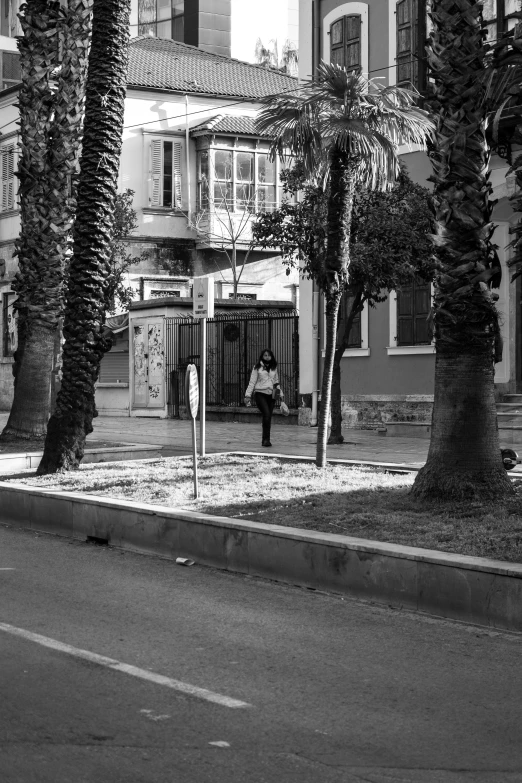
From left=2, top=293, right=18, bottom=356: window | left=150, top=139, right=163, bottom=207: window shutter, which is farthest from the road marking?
left=2, top=293, right=18, bottom=356: window

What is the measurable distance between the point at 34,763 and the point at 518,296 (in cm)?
1889

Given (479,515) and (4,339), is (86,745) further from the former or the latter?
(4,339)

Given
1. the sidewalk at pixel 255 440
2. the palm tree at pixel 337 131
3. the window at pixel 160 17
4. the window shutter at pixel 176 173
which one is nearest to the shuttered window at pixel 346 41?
the sidewalk at pixel 255 440

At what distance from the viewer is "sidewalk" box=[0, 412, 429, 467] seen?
18172mm

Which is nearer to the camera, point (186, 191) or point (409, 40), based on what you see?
point (409, 40)

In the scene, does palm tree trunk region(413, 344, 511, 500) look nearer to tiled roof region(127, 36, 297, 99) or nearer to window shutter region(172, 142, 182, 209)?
window shutter region(172, 142, 182, 209)

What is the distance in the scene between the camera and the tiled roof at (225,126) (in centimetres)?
3784

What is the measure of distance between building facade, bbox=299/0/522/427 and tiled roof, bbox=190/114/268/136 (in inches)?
446

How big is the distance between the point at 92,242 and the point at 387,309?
1117 centimetres

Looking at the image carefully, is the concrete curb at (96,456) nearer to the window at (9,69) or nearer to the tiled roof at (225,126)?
the tiled roof at (225,126)

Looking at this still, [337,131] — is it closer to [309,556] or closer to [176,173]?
[309,556]

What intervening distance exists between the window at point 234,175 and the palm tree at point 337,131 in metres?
24.5

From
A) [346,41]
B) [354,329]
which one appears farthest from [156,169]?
[354,329]

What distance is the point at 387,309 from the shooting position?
24.6 metres
